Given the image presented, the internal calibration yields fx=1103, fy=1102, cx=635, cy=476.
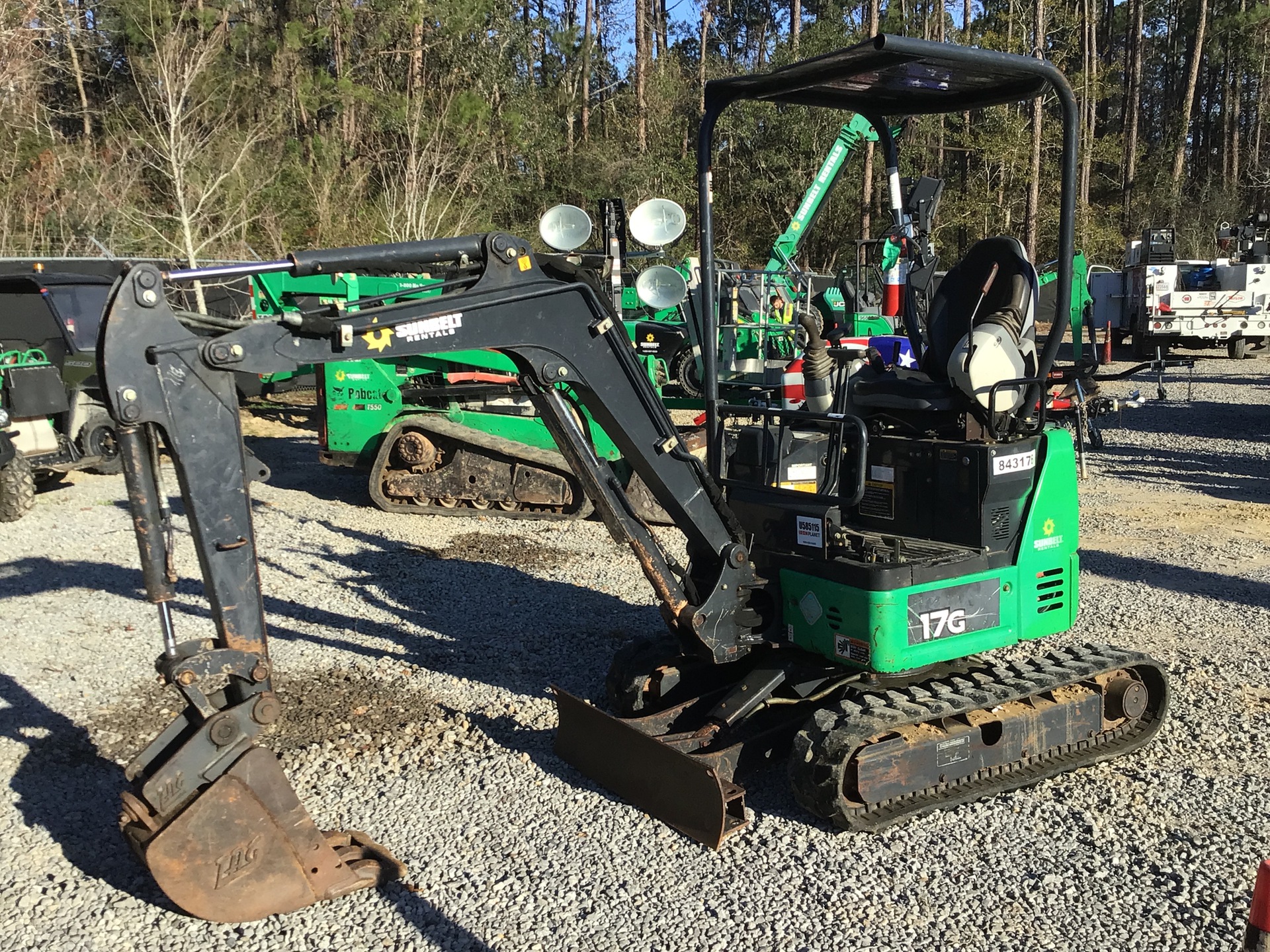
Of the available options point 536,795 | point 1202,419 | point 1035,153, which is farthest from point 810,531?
point 1035,153

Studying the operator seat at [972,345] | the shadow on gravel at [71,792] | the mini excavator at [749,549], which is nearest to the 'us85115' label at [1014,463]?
the mini excavator at [749,549]

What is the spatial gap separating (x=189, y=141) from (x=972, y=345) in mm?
18281

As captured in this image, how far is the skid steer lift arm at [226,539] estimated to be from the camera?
3.73m

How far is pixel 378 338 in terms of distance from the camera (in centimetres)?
410

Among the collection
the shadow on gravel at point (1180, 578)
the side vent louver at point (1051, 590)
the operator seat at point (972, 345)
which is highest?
the operator seat at point (972, 345)

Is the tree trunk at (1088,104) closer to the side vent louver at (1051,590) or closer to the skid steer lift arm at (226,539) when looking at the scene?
the side vent louver at (1051,590)

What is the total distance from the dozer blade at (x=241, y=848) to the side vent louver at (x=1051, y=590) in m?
3.31

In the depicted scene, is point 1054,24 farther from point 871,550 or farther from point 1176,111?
point 871,550

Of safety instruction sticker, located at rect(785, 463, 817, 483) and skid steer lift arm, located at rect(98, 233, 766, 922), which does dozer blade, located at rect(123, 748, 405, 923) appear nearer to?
skid steer lift arm, located at rect(98, 233, 766, 922)

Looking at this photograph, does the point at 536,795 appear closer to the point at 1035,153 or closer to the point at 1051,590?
the point at 1051,590

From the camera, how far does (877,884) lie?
165 inches

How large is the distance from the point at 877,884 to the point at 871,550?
1.47m

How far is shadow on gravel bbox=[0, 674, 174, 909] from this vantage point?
4328 millimetres

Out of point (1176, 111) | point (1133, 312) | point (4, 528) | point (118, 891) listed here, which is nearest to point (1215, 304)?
point (1133, 312)
